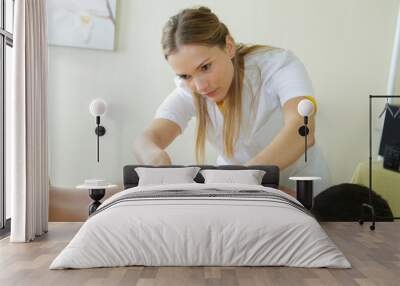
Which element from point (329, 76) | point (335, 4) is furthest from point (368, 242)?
point (335, 4)

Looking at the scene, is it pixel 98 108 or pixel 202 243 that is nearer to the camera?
pixel 202 243

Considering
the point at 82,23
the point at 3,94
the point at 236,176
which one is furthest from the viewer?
the point at 82,23

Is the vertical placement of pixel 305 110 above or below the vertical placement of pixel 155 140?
above

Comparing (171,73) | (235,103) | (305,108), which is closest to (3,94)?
(171,73)

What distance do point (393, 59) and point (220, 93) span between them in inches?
80.7

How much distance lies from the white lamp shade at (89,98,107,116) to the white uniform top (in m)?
0.64

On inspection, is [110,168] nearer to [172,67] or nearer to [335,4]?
[172,67]

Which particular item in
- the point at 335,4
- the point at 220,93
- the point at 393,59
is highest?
the point at 335,4

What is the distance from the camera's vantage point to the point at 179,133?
653 centimetres

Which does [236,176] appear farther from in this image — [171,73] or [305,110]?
[171,73]

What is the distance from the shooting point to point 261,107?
6.48 m

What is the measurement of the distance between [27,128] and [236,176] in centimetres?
220

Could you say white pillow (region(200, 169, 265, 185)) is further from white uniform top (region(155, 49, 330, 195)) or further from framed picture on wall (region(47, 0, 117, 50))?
framed picture on wall (region(47, 0, 117, 50))

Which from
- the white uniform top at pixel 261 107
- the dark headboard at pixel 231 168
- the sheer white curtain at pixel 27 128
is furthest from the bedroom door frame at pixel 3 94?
the white uniform top at pixel 261 107
